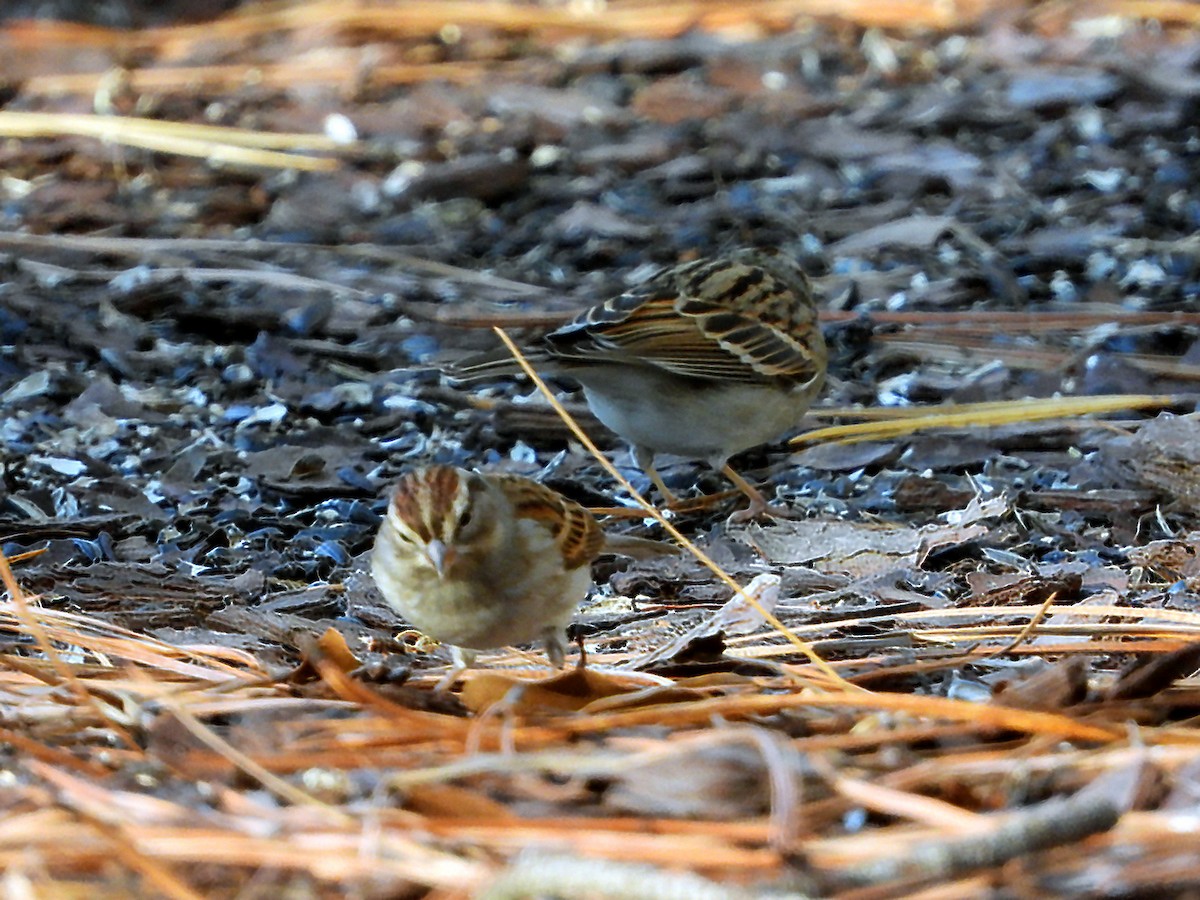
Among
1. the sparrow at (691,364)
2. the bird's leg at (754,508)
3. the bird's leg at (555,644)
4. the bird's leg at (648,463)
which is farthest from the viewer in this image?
the bird's leg at (648,463)

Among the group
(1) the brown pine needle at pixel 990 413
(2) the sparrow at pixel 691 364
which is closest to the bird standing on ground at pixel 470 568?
(2) the sparrow at pixel 691 364

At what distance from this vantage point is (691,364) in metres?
5.15

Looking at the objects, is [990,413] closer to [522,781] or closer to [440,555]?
[440,555]

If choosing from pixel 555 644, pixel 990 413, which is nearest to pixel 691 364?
pixel 990 413

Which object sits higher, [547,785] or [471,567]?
[547,785]

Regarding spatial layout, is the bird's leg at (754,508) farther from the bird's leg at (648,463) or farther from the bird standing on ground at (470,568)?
the bird standing on ground at (470,568)

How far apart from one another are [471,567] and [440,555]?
0.13 meters

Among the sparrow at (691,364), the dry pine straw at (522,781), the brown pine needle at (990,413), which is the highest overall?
the dry pine straw at (522,781)

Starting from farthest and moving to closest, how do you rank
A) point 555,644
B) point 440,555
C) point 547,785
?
point 555,644, point 440,555, point 547,785

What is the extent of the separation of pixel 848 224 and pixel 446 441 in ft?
8.34

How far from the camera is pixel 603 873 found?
1702mm

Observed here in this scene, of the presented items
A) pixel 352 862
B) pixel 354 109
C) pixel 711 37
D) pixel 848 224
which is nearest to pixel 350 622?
pixel 352 862

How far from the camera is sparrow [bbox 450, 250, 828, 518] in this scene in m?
4.84

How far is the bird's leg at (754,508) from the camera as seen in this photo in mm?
4449
